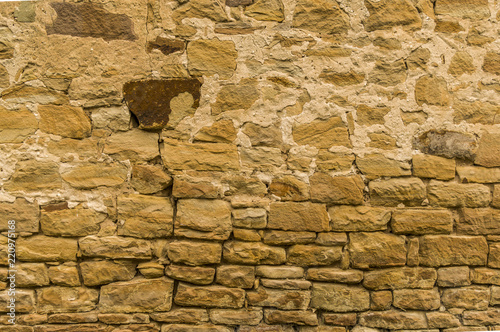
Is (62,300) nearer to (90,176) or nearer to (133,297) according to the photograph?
(133,297)

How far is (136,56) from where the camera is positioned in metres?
1.93

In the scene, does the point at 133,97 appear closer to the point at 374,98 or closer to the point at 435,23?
the point at 374,98

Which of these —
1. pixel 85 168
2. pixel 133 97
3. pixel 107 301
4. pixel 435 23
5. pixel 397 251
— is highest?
pixel 435 23

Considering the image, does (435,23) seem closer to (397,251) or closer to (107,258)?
(397,251)

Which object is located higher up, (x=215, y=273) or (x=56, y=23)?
(x=56, y=23)

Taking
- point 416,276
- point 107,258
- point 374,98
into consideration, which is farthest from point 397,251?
point 107,258

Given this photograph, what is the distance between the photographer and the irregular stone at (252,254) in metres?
1.92

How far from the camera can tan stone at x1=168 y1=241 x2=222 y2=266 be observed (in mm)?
1911

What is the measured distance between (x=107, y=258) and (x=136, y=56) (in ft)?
3.60

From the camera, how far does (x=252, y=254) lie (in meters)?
1.92

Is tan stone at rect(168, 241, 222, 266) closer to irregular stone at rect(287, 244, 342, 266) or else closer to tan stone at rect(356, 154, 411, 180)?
irregular stone at rect(287, 244, 342, 266)

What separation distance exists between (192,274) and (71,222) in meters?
0.70

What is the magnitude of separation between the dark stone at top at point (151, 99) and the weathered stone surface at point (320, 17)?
74cm

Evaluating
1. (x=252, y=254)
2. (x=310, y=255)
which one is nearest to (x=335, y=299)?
(x=310, y=255)
